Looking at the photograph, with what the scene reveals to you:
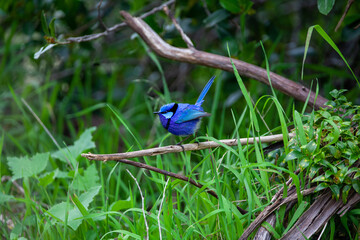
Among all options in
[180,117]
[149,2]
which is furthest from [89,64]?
[180,117]

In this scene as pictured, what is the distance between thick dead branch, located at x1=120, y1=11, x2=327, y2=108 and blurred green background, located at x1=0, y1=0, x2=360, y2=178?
32 centimetres

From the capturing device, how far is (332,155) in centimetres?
181

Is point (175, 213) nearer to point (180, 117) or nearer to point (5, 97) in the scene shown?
point (180, 117)

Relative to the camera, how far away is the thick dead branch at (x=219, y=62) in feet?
8.12

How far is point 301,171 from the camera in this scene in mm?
1818

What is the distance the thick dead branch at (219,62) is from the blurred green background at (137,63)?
12.8 inches

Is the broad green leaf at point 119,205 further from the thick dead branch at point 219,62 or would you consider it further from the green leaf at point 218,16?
the green leaf at point 218,16

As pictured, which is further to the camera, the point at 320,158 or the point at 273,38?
the point at 273,38

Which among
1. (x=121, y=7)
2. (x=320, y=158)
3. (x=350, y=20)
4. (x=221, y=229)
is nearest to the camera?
(x=320, y=158)

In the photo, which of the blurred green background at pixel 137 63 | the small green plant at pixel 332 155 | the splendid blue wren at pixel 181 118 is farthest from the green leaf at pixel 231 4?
the small green plant at pixel 332 155

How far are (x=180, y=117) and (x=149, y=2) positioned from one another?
231 cm

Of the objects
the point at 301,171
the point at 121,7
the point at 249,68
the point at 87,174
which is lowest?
the point at 87,174

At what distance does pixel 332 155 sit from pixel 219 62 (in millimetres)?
1068

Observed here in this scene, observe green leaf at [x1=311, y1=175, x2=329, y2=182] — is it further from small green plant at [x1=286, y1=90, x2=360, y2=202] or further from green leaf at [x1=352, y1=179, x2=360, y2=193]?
green leaf at [x1=352, y1=179, x2=360, y2=193]
